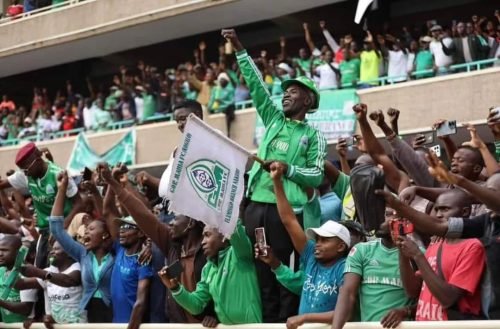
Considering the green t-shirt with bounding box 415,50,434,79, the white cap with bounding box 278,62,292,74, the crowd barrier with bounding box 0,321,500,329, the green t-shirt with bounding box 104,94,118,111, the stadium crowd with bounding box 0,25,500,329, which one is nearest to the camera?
the crowd barrier with bounding box 0,321,500,329

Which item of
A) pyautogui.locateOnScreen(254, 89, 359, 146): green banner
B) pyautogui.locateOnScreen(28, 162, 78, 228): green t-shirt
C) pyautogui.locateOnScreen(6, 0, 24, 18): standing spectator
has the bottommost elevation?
pyautogui.locateOnScreen(28, 162, 78, 228): green t-shirt

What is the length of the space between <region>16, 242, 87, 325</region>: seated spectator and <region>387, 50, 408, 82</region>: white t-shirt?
7.76 metres

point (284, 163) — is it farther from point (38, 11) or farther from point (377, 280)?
point (38, 11)

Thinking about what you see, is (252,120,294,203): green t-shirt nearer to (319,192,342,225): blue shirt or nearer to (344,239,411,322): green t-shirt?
(319,192,342,225): blue shirt

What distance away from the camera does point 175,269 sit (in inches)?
225

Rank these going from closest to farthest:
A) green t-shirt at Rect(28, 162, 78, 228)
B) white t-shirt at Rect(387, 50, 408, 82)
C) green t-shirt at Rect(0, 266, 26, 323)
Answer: green t-shirt at Rect(0, 266, 26, 323), green t-shirt at Rect(28, 162, 78, 228), white t-shirt at Rect(387, 50, 408, 82)

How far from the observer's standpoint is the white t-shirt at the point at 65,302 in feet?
21.6

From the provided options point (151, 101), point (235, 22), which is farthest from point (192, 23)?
point (151, 101)

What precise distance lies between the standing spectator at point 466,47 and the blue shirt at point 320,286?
27.5 feet

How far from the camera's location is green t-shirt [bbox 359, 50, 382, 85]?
1383 centimetres

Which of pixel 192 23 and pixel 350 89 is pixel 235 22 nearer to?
pixel 192 23

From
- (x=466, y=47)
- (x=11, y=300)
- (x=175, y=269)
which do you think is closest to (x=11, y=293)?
(x=11, y=300)

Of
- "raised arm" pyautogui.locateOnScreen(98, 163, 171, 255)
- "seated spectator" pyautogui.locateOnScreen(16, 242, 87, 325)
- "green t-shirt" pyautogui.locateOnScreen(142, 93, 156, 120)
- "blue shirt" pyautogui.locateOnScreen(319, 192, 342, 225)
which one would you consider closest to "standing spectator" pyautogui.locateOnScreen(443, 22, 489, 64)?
"green t-shirt" pyautogui.locateOnScreen(142, 93, 156, 120)

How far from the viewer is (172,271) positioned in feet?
18.5
